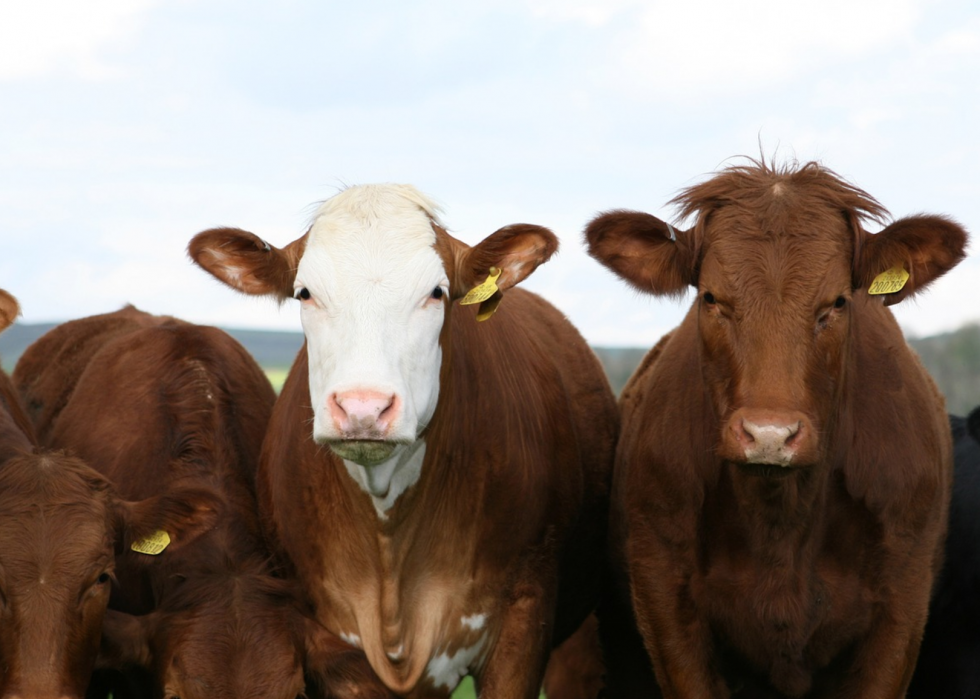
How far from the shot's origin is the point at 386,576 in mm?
6270

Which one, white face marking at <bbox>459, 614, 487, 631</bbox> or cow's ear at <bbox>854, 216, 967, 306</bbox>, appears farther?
white face marking at <bbox>459, 614, 487, 631</bbox>

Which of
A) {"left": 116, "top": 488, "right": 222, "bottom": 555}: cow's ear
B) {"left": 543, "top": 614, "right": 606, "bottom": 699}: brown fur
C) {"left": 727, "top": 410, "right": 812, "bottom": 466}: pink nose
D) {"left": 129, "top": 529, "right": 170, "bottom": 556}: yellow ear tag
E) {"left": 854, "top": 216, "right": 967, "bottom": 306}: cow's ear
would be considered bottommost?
{"left": 543, "top": 614, "right": 606, "bottom": 699}: brown fur

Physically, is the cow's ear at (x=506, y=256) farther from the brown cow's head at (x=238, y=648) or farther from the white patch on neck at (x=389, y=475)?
the brown cow's head at (x=238, y=648)

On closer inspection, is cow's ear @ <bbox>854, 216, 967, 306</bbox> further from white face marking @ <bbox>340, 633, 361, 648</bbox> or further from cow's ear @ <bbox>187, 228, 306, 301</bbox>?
white face marking @ <bbox>340, 633, 361, 648</bbox>

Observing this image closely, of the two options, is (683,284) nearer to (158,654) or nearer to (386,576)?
(386,576)

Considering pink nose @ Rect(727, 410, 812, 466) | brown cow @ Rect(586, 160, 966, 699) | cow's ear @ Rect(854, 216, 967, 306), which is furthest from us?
cow's ear @ Rect(854, 216, 967, 306)

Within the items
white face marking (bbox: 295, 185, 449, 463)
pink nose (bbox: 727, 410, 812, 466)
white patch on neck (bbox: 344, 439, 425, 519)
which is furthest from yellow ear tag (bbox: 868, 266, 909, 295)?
white patch on neck (bbox: 344, 439, 425, 519)

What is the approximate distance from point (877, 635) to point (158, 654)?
3121 millimetres

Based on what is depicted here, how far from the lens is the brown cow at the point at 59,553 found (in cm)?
560

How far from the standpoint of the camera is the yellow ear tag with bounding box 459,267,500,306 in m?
6.00

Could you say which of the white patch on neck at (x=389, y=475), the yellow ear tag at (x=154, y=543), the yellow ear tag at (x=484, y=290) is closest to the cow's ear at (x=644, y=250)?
the yellow ear tag at (x=484, y=290)

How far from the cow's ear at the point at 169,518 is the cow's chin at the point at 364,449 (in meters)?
1.26

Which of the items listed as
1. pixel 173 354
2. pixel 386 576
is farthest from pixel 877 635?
pixel 173 354

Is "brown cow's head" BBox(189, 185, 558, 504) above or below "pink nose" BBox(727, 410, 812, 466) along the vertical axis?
above
